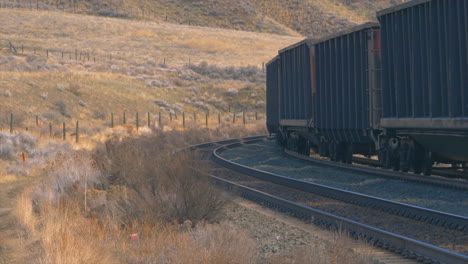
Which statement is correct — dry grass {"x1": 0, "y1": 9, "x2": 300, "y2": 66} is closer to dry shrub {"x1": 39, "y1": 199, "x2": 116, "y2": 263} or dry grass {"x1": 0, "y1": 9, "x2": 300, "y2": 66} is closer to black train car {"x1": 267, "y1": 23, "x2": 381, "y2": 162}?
black train car {"x1": 267, "y1": 23, "x2": 381, "y2": 162}

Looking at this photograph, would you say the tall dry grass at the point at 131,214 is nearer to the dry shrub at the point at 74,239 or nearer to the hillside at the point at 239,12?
the dry shrub at the point at 74,239

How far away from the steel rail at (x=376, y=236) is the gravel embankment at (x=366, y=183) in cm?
238

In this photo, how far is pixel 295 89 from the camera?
78.8 feet

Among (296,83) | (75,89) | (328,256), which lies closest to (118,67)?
(75,89)

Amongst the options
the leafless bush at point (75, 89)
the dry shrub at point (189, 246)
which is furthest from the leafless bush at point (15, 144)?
the leafless bush at point (75, 89)

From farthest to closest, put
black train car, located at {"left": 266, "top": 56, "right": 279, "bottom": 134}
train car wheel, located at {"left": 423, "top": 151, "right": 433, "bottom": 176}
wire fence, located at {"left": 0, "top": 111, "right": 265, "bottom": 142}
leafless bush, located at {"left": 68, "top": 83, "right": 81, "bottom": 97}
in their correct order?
leafless bush, located at {"left": 68, "top": 83, "right": 81, "bottom": 97}, wire fence, located at {"left": 0, "top": 111, "right": 265, "bottom": 142}, black train car, located at {"left": 266, "top": 56, "right": 279, "bottom": 134}, train car wheel, located at {"left": 423, "top": 151, "right": 433, "bottom": 176}

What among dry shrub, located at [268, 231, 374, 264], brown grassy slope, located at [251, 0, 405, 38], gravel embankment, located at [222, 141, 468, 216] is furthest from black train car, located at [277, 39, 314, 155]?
brown grassy slope, located at [251, 0, 405, 38]

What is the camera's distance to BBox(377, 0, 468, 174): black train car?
43.0 ft

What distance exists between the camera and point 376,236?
9.23 meters

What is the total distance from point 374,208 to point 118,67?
191 feet

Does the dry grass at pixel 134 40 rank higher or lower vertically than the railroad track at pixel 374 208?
higher

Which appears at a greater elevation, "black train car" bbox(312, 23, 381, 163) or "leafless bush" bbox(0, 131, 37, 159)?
"black train car" bbox(312, 23, 381, 163)

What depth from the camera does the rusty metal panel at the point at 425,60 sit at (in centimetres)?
1303

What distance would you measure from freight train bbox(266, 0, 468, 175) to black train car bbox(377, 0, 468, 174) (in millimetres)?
21
